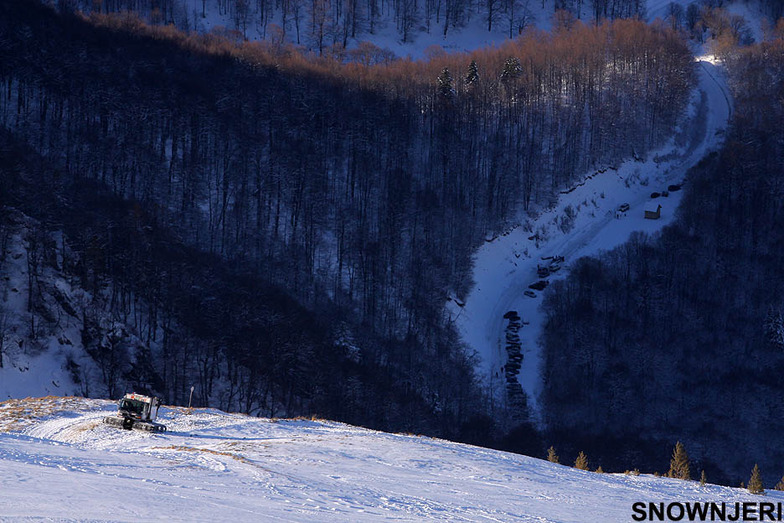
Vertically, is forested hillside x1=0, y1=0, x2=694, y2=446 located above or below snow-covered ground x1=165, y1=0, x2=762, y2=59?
below

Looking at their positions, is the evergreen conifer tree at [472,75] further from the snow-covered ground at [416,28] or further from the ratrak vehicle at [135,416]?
the ratrak vehicle at [135,416]

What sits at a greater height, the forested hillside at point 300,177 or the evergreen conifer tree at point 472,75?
the evergreen conifer tree at point 472,75

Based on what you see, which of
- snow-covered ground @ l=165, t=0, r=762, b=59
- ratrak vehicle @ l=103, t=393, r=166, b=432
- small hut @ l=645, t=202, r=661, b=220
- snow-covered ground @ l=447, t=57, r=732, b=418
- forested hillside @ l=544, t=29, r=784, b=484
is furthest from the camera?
snow-covered ground @ l=165, t=0, r=762, b=59

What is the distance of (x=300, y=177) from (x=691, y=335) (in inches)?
2092

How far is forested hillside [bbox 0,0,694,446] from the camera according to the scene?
3024 inches

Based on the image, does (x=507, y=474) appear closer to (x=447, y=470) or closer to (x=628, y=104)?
(x=447, y=470)

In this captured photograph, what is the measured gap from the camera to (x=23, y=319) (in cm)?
6838

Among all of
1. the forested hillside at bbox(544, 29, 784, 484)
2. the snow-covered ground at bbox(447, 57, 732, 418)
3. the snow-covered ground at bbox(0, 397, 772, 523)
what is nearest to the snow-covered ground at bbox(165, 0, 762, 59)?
the snow-covered ground at bbox(447, 57, 732, 418)

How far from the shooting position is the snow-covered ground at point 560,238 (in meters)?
94.4

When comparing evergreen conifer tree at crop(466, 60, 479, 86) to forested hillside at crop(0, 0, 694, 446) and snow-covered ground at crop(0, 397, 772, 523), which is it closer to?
forested hillside at crop(0, 0, 694, 446)

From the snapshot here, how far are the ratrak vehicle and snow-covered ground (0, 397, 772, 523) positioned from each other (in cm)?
45

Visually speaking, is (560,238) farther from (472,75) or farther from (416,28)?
(416,28)

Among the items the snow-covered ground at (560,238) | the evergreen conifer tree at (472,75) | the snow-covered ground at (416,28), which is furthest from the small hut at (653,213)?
the snow-covered ground at (416,28)

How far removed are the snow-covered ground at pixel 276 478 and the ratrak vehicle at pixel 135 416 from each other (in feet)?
1.49
